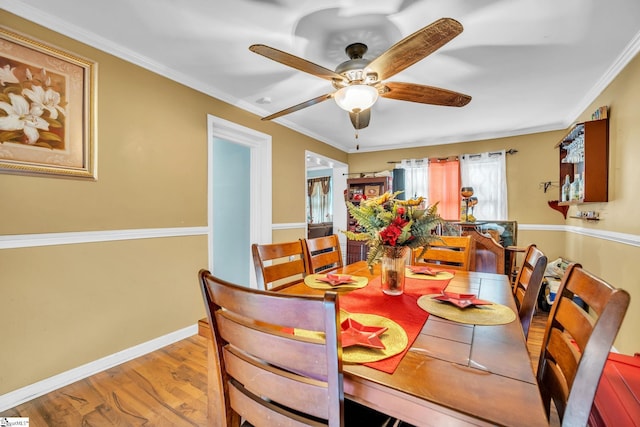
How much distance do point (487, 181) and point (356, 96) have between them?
10.9 feet

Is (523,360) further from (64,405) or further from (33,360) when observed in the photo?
(33,360)

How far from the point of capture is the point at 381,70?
1564mm

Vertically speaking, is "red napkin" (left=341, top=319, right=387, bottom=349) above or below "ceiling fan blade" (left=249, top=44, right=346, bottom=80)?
below

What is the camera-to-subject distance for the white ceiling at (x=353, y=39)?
1.59m

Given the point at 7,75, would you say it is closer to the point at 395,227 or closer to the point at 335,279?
the point at 335,279

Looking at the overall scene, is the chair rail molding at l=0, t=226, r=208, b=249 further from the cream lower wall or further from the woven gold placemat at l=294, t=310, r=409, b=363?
the woven gold placemat at l=294, t=310, r=409, b=363

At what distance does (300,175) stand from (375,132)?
4.17 feet

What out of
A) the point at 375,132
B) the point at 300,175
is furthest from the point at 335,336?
the point at 375,132

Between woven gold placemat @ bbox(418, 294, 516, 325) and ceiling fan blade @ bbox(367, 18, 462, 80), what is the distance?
1134mm

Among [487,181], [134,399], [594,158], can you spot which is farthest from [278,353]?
[487,181]

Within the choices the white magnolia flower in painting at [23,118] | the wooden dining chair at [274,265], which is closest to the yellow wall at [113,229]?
the white magnolia flower in painting at [23,118]

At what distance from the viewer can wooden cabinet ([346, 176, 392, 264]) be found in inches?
184

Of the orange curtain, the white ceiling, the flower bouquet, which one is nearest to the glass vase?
the flower bouquet

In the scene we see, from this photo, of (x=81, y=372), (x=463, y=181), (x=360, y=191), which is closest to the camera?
(x=81, y=372)
